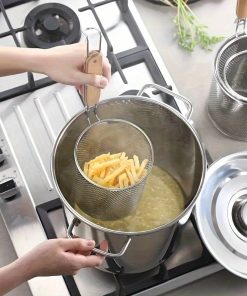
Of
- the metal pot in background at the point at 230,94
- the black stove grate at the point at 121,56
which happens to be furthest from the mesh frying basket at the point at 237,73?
the black stove grate at the point at 121,56

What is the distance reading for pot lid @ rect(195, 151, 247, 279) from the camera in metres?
0.93

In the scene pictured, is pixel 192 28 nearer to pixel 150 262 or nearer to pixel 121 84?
pixel 121 84

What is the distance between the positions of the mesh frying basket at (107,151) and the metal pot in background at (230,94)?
0.58ft

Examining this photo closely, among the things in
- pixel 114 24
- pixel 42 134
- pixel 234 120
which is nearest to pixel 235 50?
pixel 234 120

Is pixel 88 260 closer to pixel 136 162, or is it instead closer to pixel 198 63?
pixel 136 162

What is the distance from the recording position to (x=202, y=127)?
1.06 metres

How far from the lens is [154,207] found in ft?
3.01

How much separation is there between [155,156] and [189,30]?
0.90ft

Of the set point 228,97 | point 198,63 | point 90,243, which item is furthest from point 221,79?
point 90,243

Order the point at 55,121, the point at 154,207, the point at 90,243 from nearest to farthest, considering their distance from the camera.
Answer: the point at 90,243
the point at 154,207
the point at 55,121

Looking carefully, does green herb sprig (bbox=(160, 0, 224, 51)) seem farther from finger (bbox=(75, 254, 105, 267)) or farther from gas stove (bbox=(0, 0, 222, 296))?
finger (bbox=(75, 254, 105, 267))

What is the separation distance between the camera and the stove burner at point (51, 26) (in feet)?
3.46

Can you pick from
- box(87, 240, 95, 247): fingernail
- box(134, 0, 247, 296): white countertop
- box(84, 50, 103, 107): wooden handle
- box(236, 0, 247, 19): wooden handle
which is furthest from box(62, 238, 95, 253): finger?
box(236, 0, 247, 19): wooden handle

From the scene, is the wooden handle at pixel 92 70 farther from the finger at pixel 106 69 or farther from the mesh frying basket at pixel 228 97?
the mesh frying basket at pixel 228 97
